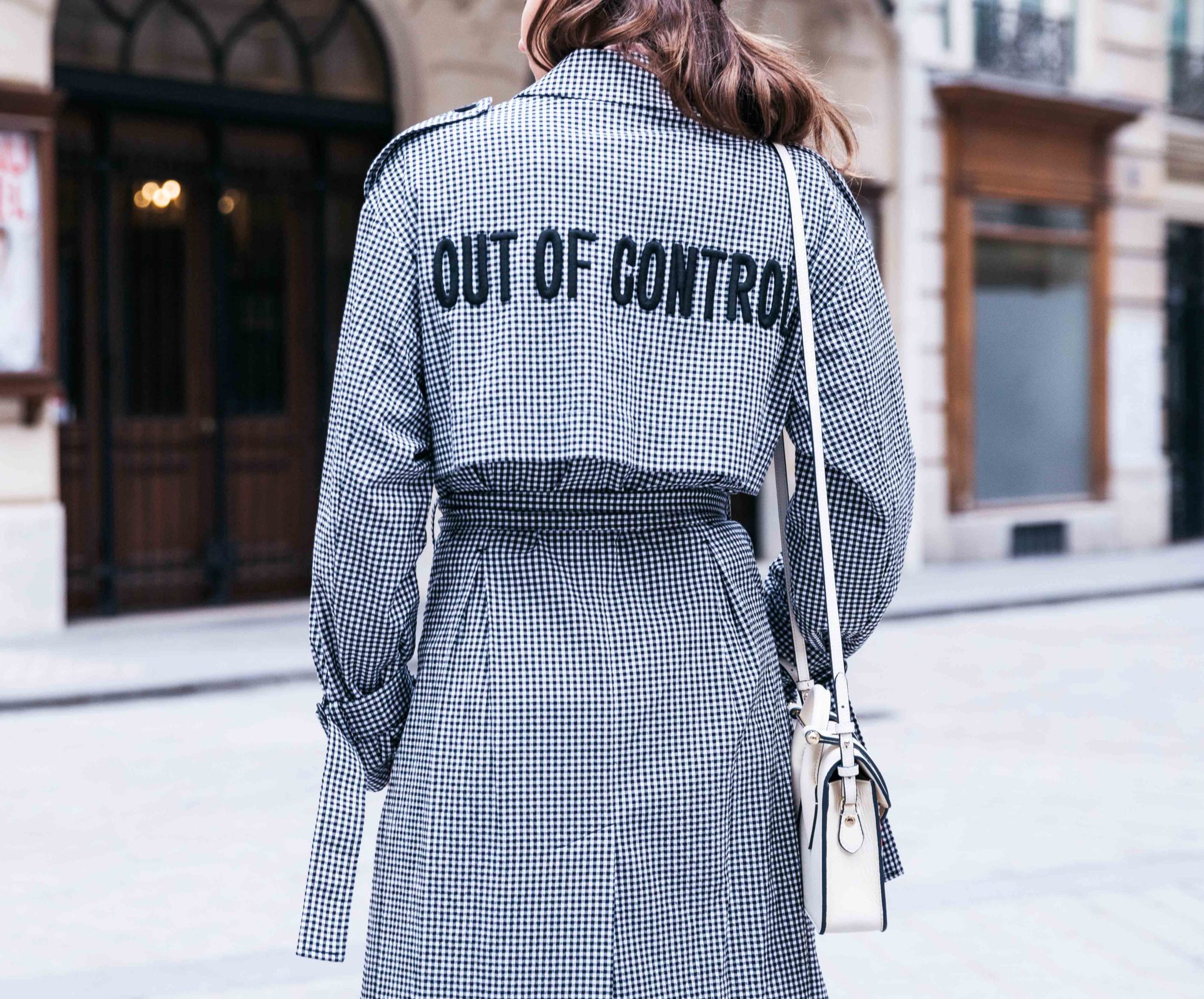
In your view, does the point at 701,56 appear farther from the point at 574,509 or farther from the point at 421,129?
the point at 574,509

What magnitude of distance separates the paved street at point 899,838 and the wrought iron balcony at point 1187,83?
36.3 feet

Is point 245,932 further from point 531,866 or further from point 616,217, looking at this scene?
point 616,217

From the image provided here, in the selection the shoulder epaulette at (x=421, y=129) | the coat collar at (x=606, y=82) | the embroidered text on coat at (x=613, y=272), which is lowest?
the embroidered text on coat at (x=613, y=272)

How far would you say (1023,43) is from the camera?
56.0ft

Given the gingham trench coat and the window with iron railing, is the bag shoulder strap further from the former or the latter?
the window with iron railing

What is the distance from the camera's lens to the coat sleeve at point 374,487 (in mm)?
1964

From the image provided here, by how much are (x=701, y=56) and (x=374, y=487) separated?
64 cm

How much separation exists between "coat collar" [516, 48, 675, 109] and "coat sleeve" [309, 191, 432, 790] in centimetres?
25

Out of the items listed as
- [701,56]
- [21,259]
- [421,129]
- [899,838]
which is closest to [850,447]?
[701,56]

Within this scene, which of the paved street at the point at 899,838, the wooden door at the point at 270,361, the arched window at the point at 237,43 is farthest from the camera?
the wooden door at the point at 270,361

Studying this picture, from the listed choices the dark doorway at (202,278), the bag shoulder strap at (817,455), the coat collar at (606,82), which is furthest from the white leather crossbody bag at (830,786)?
the dark doorway at (202,278)

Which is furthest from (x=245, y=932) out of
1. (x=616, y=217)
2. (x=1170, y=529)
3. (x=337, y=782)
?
(x=1170, y=529)

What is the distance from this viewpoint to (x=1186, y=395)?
1916 centimetres

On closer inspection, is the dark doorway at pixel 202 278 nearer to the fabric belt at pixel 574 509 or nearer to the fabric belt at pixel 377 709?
the fabric belt at pixel 377 709
